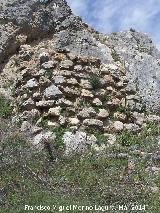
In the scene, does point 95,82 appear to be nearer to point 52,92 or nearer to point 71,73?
point 71,73

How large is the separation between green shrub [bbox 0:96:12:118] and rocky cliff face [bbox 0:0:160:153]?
0.18 m

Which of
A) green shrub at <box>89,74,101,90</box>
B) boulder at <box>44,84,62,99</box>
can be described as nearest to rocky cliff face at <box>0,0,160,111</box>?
green shrub at <box>89,74,101,90</box>

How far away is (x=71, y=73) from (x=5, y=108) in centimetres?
196

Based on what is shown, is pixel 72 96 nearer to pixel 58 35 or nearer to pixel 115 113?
pixel 115 113

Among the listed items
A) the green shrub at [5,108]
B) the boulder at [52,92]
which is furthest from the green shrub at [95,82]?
the green shrub at [5,108]

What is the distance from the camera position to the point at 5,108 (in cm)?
1319

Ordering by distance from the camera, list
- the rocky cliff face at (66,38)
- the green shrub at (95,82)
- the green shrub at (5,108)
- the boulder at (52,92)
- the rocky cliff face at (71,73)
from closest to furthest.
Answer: the rocky cliff face at (71,73) → the boulder at (52,92) → the green shrub at (5,108) → the green shrub at (95,82) → the rocky cliff face at (66,38)

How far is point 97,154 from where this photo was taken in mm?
10961

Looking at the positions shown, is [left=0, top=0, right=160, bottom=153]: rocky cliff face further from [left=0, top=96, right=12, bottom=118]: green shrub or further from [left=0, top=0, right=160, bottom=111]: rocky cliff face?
[left=0, top=96, right=12, bottom=118]: green shrub

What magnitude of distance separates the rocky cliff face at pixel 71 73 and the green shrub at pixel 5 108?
0.18 meters

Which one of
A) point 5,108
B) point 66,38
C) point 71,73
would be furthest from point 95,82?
point 5,108

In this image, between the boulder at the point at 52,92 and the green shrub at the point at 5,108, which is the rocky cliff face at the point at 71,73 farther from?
the green shrub at the point at 5,108

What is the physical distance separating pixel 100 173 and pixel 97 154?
2.96 feet

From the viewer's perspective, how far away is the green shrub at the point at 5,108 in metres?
13.0
